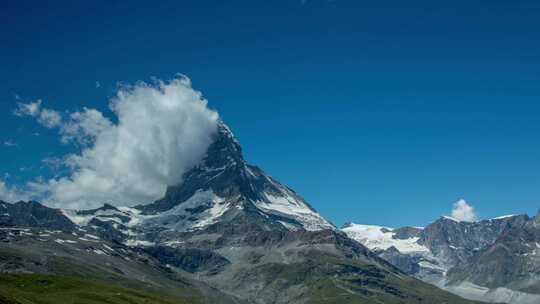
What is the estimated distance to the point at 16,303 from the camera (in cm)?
18362
